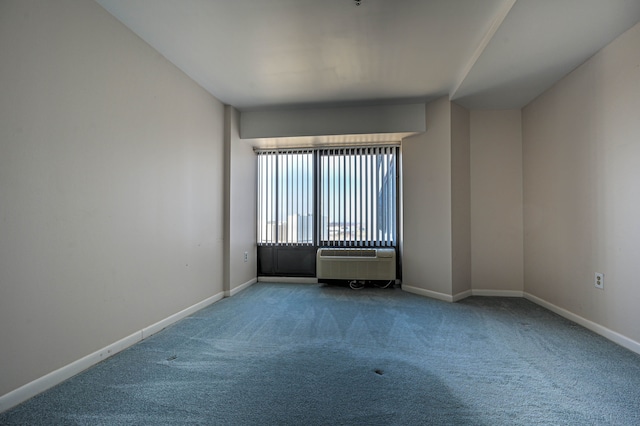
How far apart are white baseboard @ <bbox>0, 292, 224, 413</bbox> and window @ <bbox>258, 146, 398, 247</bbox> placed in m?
2.11

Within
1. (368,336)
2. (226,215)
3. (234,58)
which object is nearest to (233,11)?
(234,58)

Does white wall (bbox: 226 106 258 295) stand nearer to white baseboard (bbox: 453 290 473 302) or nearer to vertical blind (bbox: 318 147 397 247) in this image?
vertical blind (bbox: 318 147 397 247)

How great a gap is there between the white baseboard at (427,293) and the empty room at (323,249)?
0.12 feet

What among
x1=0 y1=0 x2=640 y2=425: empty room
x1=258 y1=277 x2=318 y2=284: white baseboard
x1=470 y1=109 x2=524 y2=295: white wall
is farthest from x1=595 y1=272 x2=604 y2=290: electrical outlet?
x1=258 y1=277 x2=318 y2=284: white baseboard

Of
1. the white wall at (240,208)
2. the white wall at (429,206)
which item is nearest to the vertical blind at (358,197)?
the white wall at (429,206)

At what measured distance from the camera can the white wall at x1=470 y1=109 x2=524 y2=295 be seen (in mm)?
3363

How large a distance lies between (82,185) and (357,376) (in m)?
2.05

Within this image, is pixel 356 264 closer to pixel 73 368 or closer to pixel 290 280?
pixel 290 280

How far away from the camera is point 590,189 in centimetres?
235

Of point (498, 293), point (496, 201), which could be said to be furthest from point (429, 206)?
point (498, 293)

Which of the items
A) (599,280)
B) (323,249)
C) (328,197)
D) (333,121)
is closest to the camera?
(599,280)

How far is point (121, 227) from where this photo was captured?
199cm

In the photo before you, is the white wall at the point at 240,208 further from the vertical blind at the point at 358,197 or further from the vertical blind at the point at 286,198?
the vertical blind at the point at 358,197

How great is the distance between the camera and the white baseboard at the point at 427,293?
10.6 ft
